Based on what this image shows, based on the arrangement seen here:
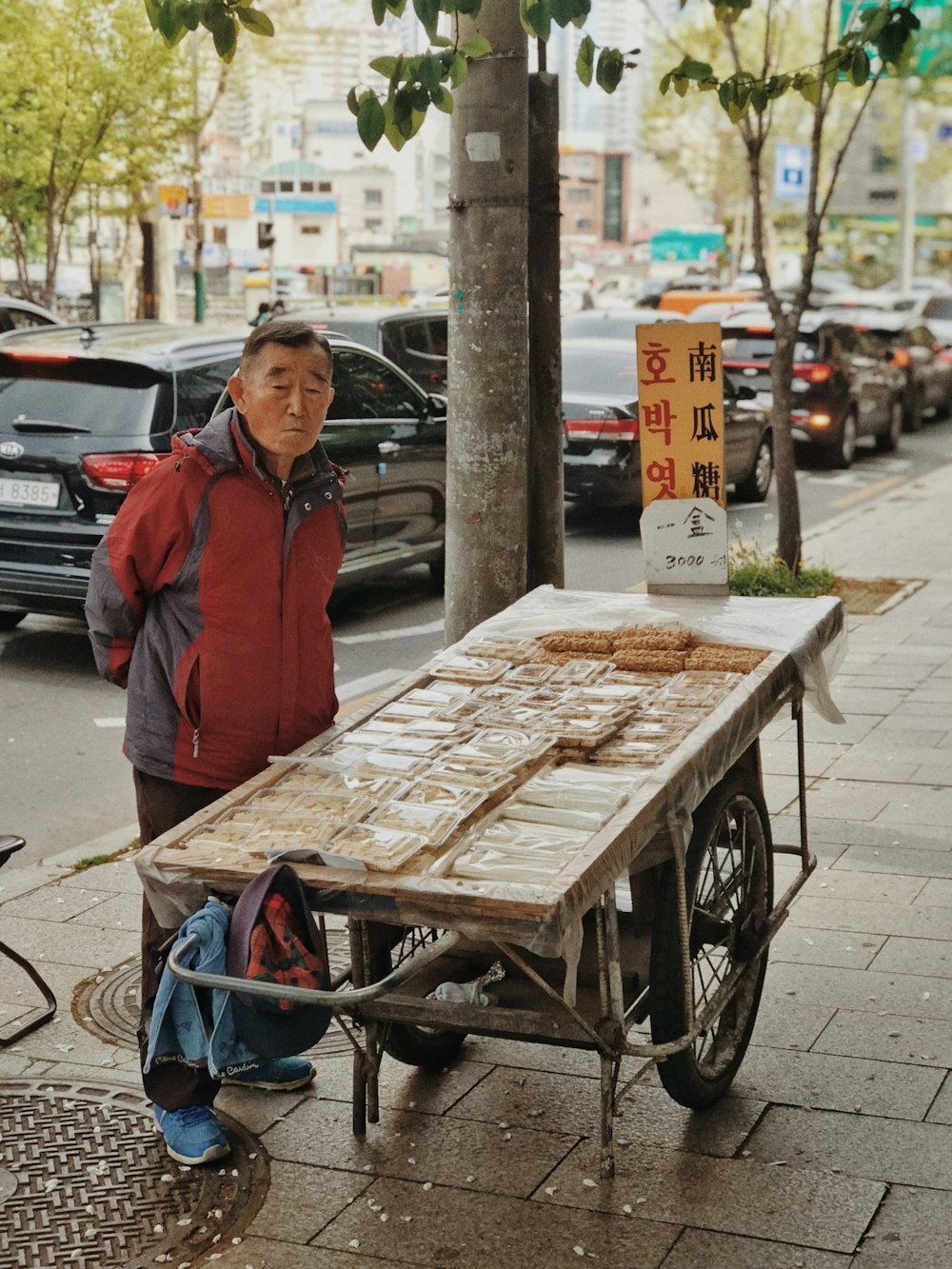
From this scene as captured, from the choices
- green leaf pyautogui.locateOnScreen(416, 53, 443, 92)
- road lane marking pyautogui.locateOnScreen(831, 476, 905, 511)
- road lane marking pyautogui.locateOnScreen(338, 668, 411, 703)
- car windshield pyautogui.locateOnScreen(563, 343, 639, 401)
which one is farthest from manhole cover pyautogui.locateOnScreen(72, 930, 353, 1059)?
road lane marking pyautogui.locateOnScreen(831, 476, 905, 511)

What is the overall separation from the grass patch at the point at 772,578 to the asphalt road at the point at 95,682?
0.94ft

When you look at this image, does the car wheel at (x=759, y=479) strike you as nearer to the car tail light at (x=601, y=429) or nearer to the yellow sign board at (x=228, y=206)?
the car tail light at (x=601, y=429)

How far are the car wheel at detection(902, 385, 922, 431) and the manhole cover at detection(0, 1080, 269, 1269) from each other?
20.3m

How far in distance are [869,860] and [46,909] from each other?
2857mm

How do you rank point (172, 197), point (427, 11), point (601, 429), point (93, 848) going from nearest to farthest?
point (427, 11) → point (93, 848) → point (601, 429) → point (172, 197)

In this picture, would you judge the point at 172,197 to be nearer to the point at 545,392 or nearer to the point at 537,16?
the point at 545,392

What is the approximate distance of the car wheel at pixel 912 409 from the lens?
74.8 feet

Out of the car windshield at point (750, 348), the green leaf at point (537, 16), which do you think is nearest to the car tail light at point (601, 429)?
the car windshield at point (750, 348)

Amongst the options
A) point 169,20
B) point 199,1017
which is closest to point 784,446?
point 169,20

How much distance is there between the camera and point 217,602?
3.78 m

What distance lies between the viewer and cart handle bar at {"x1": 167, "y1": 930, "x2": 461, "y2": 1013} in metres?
3.09

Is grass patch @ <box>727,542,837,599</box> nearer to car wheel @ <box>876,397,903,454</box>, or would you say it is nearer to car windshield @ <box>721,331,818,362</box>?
car windshield @ <box>721,331,818,362</box>

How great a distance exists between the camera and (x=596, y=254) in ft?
359

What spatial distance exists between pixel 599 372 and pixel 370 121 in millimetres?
10974
